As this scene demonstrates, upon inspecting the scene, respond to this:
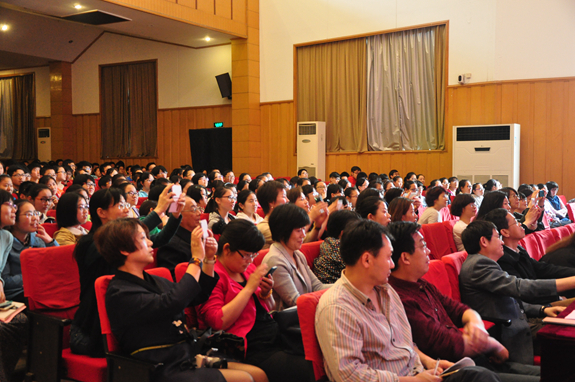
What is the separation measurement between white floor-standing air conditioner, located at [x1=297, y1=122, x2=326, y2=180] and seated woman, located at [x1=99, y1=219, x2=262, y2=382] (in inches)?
392

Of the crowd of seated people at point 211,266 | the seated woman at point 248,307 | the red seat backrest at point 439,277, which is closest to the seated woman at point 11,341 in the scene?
the crowd of seated people at point 211,266

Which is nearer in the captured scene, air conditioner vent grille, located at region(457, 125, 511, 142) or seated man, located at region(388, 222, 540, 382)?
seated man, located at region(388, 222, 540, 382)

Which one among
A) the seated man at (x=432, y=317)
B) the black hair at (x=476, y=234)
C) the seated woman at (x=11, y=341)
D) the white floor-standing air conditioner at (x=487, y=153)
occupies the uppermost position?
the white floor-standing air conditioner at (x=487, y=153)

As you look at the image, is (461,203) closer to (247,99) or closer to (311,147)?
(311,147)

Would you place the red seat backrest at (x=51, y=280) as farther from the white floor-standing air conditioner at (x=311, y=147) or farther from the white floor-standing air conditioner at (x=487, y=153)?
the white floor-standing air conditioner at (x=311, y=147)

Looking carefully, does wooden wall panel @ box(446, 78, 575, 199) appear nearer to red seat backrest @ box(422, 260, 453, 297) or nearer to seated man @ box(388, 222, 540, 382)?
red seat backrest @ box(422, 260, 453, 297)

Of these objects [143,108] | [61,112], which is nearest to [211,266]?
[143,108]

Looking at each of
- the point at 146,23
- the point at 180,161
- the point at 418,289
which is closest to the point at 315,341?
the point at 418,289

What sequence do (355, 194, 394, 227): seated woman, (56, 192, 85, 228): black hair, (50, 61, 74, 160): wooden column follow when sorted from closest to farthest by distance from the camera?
(56, 192, 85, 228): black hair
(355, 194, 394, 227): seated woman
(50, 61, 74, 160): wooden column

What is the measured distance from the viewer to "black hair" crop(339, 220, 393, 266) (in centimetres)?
199

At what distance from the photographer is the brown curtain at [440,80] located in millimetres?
10602

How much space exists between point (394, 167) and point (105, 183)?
6.76m

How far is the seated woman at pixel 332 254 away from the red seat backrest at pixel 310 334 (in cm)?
101

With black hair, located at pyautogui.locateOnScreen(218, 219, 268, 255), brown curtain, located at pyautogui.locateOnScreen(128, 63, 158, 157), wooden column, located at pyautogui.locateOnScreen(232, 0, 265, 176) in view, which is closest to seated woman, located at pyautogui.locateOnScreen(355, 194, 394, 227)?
black hair, located at pyautogui.locateOnScreen(218, 219, 268, 255)
